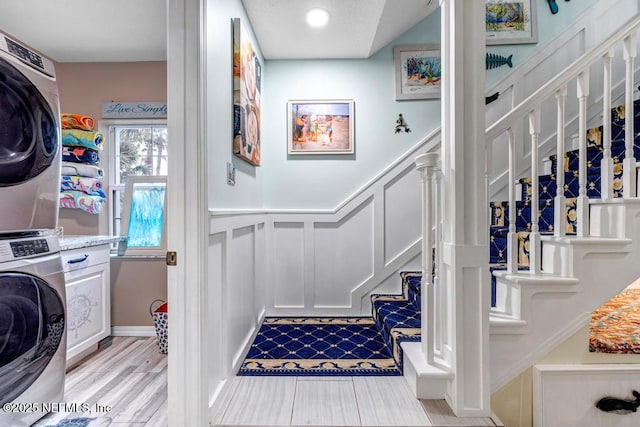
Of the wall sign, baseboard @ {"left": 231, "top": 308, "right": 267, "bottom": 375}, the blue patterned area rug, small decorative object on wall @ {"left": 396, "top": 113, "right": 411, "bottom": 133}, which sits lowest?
the blue patterned area rug

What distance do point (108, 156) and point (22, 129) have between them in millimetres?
1576

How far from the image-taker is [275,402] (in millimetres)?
1679

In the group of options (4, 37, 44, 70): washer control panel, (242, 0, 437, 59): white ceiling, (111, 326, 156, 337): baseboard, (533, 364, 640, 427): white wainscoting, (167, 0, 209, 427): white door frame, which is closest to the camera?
(167, 0, 209, 427): white door frame

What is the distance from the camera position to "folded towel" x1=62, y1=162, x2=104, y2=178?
259cm

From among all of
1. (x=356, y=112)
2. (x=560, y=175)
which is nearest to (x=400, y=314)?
(x=560, y=175)

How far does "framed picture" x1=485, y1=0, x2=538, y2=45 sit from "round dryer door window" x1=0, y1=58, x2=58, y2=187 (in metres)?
3.29

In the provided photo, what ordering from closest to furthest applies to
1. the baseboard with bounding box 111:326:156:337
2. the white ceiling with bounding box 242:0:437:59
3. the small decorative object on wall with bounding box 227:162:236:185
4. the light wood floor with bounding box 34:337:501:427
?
the light wood floor with bounding box 34:337:501:427 → the small decorative object on wall with bounding box 227:162:236:185 → the white ceiling with bounding box 242:0:437:59 → the baseboard with bounding box 111:326:156:337

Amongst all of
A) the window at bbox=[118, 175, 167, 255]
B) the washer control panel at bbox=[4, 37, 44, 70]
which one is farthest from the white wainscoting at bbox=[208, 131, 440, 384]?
the washer control panel at bbox=[4, 37, 44, 70]

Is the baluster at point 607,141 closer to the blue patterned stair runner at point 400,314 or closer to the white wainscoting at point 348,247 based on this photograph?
the blue patterned stair runner at point 400,314

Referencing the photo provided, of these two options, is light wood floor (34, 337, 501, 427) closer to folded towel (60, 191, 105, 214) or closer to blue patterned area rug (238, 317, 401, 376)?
blue patterned area rug (238, 317, 401, 376)

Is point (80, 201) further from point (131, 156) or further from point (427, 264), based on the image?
point (427, 264)

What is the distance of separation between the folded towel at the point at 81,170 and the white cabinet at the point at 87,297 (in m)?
0.62

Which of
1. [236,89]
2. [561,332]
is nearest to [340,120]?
[236,89]

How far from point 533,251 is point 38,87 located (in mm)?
2521
